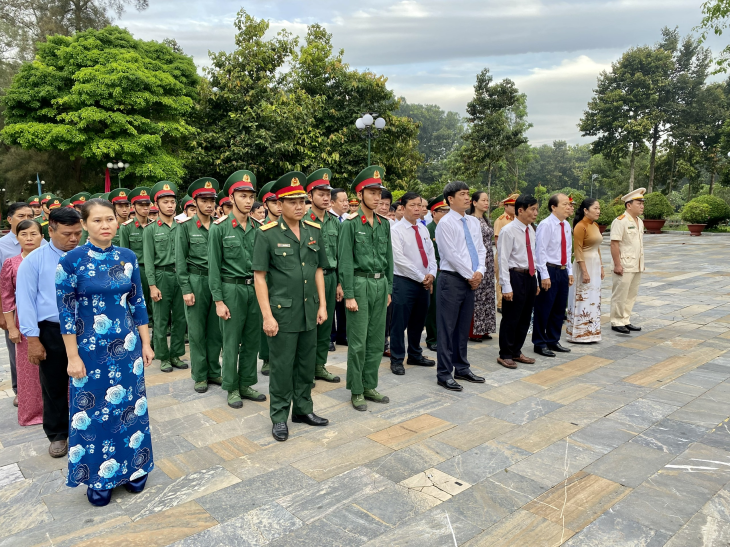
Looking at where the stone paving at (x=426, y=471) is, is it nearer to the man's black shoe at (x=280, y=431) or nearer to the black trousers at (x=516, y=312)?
the man's black shoe at (x=280, y=431)

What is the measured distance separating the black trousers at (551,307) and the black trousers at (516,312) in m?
0.46

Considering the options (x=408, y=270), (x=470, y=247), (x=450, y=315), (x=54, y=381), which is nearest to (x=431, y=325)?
(x=408, y=270)

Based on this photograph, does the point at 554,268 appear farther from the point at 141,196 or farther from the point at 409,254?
the point at 141,196

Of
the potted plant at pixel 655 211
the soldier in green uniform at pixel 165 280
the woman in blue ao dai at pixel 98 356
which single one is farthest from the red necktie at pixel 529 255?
the potted plant at pixel 655 211

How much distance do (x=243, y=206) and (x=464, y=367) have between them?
105 inches

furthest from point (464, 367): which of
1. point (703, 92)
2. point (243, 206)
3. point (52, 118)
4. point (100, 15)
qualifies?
point (703, 92)

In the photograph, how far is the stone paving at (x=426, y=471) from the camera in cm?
262

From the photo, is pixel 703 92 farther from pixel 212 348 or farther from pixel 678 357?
pixel 212 348

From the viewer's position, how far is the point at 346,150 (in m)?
21.7

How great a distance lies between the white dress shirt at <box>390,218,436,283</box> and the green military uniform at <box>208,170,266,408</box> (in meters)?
1.58

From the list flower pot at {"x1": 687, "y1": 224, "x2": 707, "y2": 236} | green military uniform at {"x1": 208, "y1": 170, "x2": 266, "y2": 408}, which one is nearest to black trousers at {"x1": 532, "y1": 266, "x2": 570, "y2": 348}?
green military uniform at {"x1": 208, "y1": 170, "x2": 266, "y2": 408}

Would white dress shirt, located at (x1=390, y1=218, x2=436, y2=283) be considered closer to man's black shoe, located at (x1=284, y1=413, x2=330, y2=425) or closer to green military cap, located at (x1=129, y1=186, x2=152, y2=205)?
man's black shoe, located at (x1=284, y1=413, x2=330, y2=425)

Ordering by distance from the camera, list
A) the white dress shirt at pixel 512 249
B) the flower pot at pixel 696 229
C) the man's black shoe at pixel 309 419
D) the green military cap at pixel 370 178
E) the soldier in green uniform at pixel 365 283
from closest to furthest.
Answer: the man's black shoe at pixel 309 419 < the soldier in green uniform at pixel 365 283 < the green military cap at pixel 370 178 < the white dress shirt at pixel 512 249 < the flower pot at pixel 696 229

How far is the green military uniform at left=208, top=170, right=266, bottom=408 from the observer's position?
4488 mm
